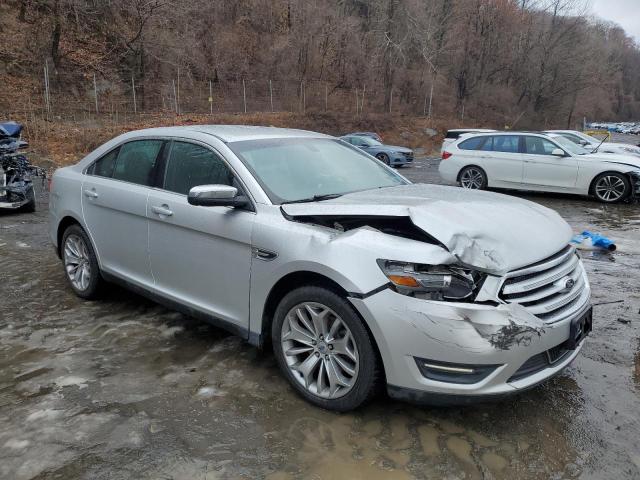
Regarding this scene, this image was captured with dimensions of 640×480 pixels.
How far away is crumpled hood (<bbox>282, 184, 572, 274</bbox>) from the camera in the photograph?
2635 millimetres

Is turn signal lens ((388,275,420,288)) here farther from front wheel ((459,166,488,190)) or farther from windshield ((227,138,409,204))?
front wheel ((459,166,488,190))

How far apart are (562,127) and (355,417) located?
5979 centimetres

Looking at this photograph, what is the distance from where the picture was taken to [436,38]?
48281 mm

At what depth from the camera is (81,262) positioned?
482cm

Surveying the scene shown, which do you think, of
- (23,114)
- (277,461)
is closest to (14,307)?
(277,461)

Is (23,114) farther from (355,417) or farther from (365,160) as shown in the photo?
(355,417)

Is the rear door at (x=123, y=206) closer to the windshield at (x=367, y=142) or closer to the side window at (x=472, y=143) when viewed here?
the side window at (x=472, y=143)

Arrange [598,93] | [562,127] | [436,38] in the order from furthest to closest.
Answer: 1. [598,93]
2. [562,127]
3. [436,38]

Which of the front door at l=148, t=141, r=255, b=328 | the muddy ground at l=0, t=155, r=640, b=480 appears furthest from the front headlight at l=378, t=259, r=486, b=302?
the front door at l=148, t=141, r=255, b=328

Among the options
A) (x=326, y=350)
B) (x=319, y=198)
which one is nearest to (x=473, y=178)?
(x=319, y=198)

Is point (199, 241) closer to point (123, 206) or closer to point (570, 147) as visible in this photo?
point (123, 206)

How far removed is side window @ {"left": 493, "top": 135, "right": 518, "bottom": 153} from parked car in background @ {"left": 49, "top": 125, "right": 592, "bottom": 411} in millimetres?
8770

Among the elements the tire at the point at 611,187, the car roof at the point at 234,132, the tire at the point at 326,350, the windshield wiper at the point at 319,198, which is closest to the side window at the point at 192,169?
the car roof at the point at 234,132

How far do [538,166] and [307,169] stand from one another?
358 inches
